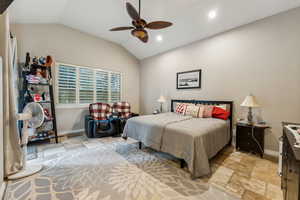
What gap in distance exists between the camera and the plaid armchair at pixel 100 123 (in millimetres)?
3793

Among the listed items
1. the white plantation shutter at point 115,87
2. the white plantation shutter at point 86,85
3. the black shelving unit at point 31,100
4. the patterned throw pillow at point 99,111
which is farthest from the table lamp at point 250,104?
the black shelving unit at point 31,100

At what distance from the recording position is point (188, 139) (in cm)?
199

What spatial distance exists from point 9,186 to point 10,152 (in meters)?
0.53

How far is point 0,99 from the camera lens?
5.63 feet

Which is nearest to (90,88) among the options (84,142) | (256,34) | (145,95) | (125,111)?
(125,111)

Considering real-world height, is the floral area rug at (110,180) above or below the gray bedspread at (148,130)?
below

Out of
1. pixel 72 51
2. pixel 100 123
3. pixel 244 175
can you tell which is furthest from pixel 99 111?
pixel 244 175

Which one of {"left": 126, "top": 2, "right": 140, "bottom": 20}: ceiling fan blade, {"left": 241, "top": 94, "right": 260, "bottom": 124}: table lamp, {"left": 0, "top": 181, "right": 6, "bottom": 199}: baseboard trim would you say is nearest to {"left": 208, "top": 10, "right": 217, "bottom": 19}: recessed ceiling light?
{"left": 126, "top": 2, "right": 140, "bottom": 20}: ceiling fan blade

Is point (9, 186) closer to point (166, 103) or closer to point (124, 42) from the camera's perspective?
point (166, 103)

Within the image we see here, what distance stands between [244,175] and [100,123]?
11.4 feet

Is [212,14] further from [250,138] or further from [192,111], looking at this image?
[250,138]

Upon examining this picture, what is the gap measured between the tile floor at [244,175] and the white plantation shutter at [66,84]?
154cm

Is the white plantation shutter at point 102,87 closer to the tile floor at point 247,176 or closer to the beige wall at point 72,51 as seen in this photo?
the beige wall at point 72,51

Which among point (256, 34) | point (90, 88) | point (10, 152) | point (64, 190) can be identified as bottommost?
point (64, 190)
